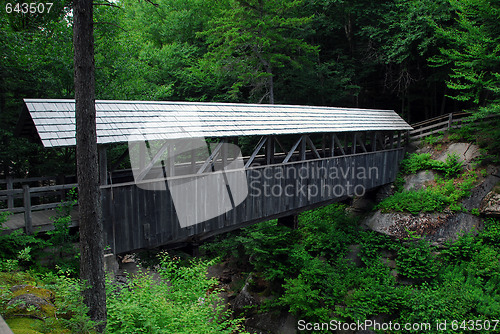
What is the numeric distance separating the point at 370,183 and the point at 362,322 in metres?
5.74

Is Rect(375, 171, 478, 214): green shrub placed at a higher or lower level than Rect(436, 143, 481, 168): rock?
lower

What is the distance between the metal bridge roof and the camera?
612cm

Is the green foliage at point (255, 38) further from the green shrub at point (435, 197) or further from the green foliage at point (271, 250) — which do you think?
the green shrub at point (435, 197)

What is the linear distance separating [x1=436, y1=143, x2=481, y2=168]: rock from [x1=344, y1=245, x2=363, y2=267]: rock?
6226mm

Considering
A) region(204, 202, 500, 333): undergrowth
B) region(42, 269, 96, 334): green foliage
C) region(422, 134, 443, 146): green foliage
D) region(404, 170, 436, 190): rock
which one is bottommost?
region(204, 202, 500, 333): undergrowth

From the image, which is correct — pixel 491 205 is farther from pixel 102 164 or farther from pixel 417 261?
pixel 102 164

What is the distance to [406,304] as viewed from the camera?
10.1m

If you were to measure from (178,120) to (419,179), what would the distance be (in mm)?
11598

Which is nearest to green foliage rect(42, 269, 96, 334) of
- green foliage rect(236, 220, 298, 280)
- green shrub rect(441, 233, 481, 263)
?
green foliage rect(236, 220, 298, 280)

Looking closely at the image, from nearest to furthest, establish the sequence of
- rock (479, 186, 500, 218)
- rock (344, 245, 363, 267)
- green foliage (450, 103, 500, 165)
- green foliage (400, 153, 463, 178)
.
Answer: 1. rock (479, 186, 500, 218)
2. rock (344, 245, 363, 267)
3. green foliage (450, 103, 500, 165)
4. green foliage (400, 153, 463, 178)

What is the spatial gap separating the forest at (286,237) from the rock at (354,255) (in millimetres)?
85

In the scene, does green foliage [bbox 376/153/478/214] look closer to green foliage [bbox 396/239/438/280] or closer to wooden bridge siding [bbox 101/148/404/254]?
green foliage [bbox 396/239/438/280]

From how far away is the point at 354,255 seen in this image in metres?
12.5

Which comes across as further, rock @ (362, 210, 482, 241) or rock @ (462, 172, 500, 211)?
rock @ (462, 172, 500, 211)
